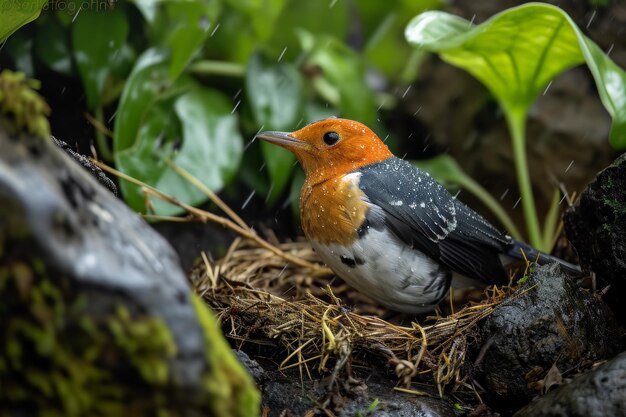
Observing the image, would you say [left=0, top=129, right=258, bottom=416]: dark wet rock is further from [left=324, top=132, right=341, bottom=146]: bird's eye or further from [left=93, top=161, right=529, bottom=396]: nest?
[left=324, top=132, right=341, bottom=146]: bird's eye

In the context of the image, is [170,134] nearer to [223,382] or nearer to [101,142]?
[101,142]

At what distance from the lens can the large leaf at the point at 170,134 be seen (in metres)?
3.87

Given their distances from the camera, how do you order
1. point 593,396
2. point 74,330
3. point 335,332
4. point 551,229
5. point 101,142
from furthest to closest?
1. point 101,142
2. point 551,229
3. point 335,332
4. point 593,396
5. point 74,330

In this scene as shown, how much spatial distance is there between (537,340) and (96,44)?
3073 mm

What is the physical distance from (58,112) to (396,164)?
7.35 ft

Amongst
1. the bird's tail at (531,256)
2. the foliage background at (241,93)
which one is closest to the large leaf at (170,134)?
the foliage background at (241,93)

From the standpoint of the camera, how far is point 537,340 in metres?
2.51

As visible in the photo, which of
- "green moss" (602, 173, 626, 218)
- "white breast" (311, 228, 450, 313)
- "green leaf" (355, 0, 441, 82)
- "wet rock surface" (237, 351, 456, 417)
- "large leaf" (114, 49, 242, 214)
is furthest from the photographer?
"green leaf" (355, 0, 441, 82)

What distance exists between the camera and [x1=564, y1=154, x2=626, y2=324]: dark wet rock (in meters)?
2.75

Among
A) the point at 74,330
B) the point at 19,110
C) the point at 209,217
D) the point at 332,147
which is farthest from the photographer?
the point at 209,217

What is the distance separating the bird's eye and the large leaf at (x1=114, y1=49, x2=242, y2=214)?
1.00 meters

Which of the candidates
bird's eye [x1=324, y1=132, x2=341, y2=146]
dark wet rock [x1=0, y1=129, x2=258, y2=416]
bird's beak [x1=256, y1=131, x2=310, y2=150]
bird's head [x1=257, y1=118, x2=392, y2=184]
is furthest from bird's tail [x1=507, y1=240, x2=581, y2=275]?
dark wet rock [x1=0, y1=129, x2=258, y2=416]

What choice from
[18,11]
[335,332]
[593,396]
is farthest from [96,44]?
[593,396]

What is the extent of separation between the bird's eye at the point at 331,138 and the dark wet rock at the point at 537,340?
1.09 meters
